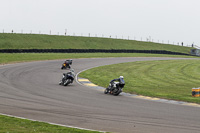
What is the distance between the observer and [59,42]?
8069cm

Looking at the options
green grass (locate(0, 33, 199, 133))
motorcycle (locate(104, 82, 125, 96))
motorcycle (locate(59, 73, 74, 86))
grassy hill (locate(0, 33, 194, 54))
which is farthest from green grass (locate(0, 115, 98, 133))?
grassy hill (locate(0, 33, 194, 54))

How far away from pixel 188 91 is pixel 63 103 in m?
11.3

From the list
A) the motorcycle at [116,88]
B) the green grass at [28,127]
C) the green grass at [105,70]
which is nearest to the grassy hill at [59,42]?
the green grass at [105,70]

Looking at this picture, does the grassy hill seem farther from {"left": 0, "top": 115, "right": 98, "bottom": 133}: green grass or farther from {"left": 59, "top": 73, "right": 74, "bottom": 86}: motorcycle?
{"left": 0, "top": 115, "right": 98, "bottom": 133}: green grass

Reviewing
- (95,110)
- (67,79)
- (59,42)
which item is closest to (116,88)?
(67,79)

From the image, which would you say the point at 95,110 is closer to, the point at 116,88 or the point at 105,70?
the point at 116,88

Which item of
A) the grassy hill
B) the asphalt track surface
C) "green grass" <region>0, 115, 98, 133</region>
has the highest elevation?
the grassy hill

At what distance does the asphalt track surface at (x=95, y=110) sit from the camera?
14.4m

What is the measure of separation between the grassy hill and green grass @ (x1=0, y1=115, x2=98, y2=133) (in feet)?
186

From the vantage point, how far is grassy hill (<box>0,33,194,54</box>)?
72894 mm

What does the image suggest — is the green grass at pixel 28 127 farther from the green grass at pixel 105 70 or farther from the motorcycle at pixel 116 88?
the motorcycle at pixel 116 88

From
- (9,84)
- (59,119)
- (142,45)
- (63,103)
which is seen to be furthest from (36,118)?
(142,45)

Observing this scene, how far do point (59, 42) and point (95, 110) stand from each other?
64209mm

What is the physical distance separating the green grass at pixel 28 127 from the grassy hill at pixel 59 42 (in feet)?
186
